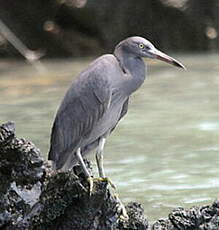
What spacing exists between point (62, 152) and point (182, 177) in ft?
7.37

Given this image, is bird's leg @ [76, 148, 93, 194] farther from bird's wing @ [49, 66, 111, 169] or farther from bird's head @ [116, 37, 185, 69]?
bird's head @ [116, 37, 185, 69]

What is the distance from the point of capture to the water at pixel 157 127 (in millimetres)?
6992

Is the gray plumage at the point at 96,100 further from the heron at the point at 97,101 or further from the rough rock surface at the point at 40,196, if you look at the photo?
the rough rock surface at the point at 40,196

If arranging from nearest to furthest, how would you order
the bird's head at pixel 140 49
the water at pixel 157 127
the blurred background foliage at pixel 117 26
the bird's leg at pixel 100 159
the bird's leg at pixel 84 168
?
the bird's leg at pixel 84 168 → the bird's leg at pixel 100 159 → the bird's head at pixel 140 49 → the water at pixel 157 127 → the blurred background foliage at pixel 117 26

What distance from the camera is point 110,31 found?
16.0m

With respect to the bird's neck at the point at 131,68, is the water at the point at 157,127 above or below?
below

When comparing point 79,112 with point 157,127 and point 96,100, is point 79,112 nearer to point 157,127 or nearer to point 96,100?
point 96,100

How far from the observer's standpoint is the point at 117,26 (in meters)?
16.1

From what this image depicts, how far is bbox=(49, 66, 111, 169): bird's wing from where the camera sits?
528 cm

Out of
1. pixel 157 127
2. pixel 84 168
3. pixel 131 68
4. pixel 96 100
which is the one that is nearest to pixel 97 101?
pixel 96 100

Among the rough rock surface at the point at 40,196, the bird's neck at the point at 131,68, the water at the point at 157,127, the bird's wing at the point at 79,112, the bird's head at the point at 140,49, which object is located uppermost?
the bird's head at the point at 140,49

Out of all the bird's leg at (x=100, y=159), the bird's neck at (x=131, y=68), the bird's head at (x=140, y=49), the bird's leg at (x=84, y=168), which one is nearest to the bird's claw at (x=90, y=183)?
the bird's leg at (x=84, y=168)

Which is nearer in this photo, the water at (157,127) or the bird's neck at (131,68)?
the bird's neck at (131,68)

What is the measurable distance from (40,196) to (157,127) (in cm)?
536
